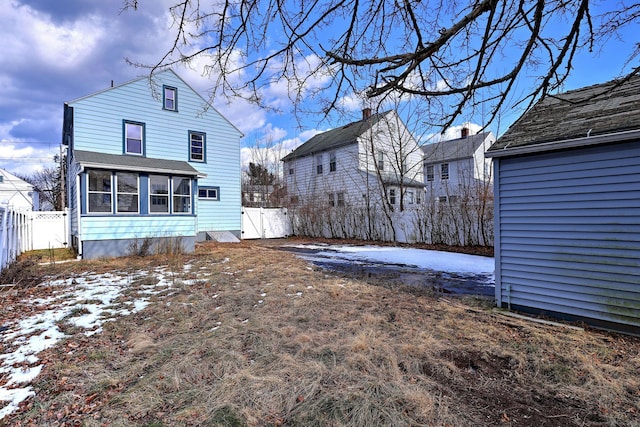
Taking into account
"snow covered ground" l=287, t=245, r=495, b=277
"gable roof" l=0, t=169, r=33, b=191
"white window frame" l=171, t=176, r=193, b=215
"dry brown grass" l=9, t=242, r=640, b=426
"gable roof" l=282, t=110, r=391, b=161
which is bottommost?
"snow covered ground" l=287, t=245, r=495, b=277

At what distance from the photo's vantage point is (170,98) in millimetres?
15281

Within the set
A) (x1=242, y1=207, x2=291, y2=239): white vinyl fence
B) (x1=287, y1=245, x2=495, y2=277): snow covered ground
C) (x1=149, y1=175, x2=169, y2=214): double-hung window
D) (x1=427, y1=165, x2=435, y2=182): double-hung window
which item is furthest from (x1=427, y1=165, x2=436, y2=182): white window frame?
(x1=149, y1=175, x2=169, y2=214): double-hung window

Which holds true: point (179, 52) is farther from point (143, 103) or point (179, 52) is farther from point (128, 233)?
point (143, 103)

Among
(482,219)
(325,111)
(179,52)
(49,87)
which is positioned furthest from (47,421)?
(49,87)

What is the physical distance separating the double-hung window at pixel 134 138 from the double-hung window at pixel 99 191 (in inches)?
115

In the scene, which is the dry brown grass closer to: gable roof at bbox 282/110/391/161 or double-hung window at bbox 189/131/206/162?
double-hung window at bbox 189/131/206/162

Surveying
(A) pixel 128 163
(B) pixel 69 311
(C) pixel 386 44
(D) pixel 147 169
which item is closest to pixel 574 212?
(C) pixel 386 44

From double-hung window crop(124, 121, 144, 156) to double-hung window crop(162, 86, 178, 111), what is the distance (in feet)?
5.03

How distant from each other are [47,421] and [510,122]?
7.28 metres

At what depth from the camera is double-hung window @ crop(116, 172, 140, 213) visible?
11.6 meters

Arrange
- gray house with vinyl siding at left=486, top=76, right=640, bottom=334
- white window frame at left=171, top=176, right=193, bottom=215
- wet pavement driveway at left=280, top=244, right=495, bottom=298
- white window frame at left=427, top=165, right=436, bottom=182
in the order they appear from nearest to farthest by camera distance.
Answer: gray house with vinyl siding at left=486, top=76, right=640, bottom=334
wet pavement driveway at left=280, top=244, right=495, bottom=298
white window frame at left=171, top=176, right=193, bottom=215
white window frame at left=427, top=165, right=436, bottom=182

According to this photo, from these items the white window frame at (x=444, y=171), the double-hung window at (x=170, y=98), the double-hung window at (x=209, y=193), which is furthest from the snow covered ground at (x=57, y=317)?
the white window frame at (x=444, y=171)

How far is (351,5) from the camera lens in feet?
10.9

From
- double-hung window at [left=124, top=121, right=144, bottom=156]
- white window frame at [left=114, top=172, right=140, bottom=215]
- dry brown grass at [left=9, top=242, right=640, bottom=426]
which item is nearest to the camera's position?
dry brown grass at [left=9, top=242, right=640, bottom=426]
